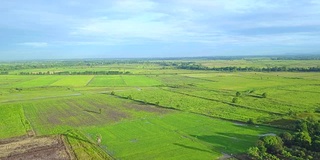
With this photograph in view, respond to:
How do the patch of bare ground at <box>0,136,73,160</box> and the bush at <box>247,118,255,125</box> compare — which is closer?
the patch of bare ground at <box>0,136,73,160</box>

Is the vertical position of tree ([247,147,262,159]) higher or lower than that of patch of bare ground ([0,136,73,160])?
higher

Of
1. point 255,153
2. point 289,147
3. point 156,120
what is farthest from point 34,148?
point 289,147

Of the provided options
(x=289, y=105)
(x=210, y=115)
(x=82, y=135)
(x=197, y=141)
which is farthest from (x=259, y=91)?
(x=82, y=135)

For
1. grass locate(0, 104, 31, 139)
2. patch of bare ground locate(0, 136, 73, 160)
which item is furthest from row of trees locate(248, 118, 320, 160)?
grass locate(0, 104, 31, 139)

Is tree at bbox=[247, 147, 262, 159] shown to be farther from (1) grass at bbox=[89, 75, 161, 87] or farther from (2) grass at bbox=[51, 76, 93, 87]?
(2) grass at bbox=[51, 76, 93, 87]

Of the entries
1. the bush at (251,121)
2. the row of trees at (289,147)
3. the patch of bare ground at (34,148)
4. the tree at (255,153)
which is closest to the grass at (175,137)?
the bush at (251,121)
